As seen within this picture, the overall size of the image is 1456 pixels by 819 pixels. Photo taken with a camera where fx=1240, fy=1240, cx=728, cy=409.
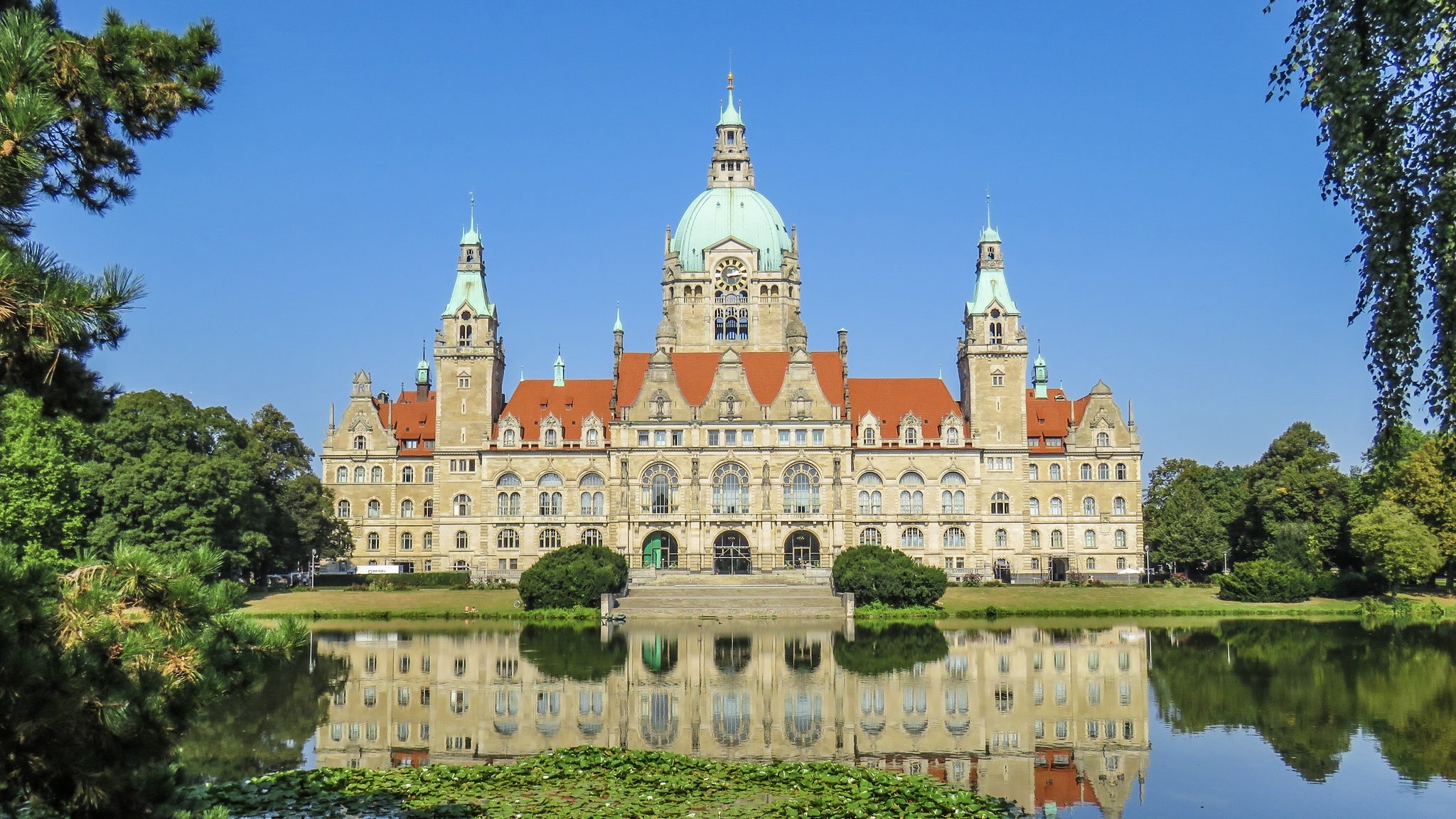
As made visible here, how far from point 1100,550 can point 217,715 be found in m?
65.3

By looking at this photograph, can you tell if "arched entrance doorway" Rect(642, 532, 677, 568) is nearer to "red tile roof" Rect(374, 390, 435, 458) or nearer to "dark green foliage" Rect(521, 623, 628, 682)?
"red tile roof" Rect(374, 390, 435, 458)

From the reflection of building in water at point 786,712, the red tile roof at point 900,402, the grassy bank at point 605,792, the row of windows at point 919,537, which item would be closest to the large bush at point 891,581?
the row of windows at point 919,537

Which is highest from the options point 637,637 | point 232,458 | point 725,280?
point 725,280

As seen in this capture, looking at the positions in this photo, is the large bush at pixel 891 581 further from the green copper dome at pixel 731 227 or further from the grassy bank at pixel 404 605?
the green copper dome at pixel 731 227

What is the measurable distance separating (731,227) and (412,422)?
2677cm

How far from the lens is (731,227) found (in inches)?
3558

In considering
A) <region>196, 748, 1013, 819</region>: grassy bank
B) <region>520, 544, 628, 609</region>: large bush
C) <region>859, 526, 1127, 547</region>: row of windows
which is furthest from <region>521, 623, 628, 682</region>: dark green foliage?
<region>859, 526, 1127, 547</region>: row of windows

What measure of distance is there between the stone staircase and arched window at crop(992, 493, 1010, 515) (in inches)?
706

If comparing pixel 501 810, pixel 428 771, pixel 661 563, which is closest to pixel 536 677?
Result: pixel 428 771

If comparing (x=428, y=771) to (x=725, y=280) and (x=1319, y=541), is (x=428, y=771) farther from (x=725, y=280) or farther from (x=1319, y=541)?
(x=725, y=280)

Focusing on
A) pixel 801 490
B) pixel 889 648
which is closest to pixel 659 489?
pixel 801 490

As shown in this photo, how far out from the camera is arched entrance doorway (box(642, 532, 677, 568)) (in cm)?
7875

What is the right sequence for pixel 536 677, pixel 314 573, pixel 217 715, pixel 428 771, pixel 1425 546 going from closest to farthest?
pixel 428 771 < pixel 217 715 < pixel 536 677 < pixel 1425 546 < pixel 314 573

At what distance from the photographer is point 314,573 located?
7700 centimetres
